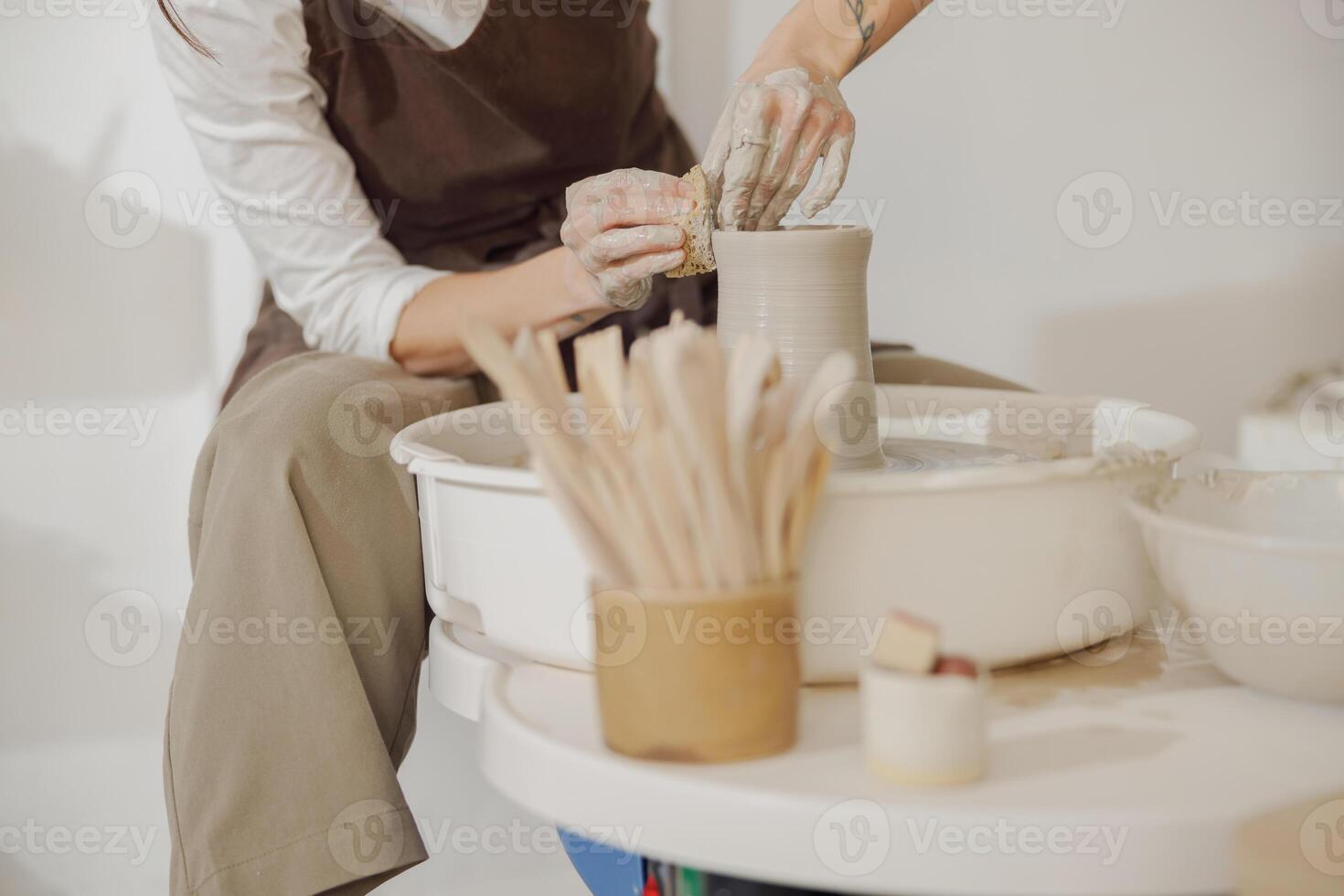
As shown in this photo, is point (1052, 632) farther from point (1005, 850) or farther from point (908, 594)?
point (1005, 850)

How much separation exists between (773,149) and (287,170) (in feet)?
2.16

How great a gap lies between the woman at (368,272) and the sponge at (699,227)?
0.01 metres

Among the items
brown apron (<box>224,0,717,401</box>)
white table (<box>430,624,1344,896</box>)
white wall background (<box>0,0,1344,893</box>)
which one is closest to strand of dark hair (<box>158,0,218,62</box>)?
brown apron (<box>224,0,717,401</box>)

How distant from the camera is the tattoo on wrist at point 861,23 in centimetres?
131

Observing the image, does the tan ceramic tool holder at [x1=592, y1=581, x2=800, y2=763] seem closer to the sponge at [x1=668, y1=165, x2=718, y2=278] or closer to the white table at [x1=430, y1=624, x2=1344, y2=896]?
the white table at [x1=430, y1=624, x2=1344, y2=896]

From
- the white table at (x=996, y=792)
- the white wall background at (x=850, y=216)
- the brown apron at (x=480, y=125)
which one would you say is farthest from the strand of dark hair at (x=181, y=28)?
the white table at (x=996, y=792)

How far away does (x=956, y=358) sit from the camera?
2113 mm

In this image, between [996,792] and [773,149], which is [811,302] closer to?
[773,149]

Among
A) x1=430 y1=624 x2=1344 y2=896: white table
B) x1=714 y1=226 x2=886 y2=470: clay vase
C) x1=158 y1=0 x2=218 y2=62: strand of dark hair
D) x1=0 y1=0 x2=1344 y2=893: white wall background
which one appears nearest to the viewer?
x1=430 y1=624 x2=1344 y2=896: white table

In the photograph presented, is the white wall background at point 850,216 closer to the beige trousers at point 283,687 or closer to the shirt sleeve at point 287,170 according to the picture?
the shirt sleeve at point 287,170

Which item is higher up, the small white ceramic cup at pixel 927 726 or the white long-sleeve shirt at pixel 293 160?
the white long-sleeve shirt at pixel 293 160

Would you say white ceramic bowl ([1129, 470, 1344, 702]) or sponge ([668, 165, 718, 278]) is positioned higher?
sponge ([668, 165, 718, 278])

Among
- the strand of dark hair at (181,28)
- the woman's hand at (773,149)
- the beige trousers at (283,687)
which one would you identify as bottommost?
the beige trousers at (283,687)

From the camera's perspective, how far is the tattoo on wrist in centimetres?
131
